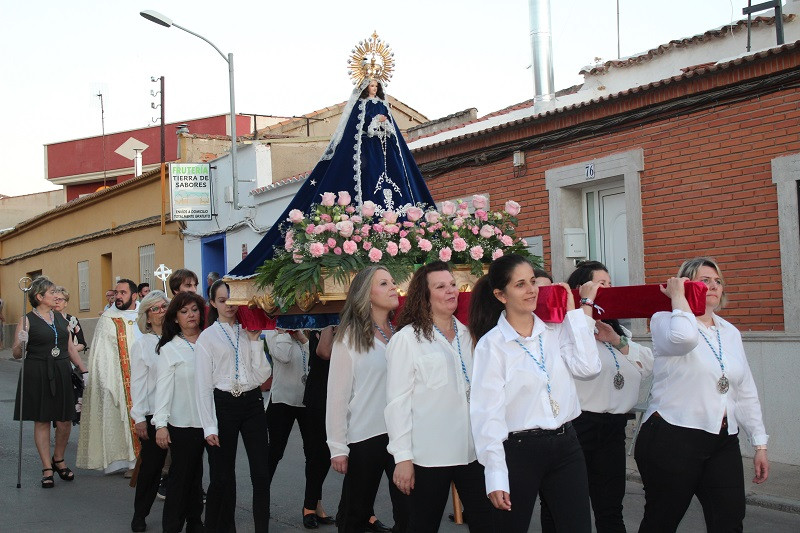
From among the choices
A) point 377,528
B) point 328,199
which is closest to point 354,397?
point 328,199

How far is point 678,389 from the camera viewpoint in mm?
4820

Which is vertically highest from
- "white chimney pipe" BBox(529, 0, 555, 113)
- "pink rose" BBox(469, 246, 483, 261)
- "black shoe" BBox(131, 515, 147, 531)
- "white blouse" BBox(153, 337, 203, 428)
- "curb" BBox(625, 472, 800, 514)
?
"white chimney pipe" BBox(529, 0, 555, 113)

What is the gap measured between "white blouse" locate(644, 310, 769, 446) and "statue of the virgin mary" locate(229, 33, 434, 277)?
264 centimetres

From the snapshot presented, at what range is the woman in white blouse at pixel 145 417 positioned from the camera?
7.22 metres

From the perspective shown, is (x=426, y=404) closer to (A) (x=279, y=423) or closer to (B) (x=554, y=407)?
(B) (x=554, y=407)

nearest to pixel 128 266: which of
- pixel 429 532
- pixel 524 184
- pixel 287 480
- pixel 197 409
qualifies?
pixel 524 184

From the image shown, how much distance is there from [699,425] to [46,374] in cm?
666

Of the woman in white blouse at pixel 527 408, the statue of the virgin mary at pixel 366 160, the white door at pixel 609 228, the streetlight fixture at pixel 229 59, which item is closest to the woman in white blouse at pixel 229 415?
the statue of the virgin mary at pixel 366 160

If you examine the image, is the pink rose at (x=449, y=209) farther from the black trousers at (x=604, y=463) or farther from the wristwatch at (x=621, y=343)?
the black trousers at (x=604, y=463)

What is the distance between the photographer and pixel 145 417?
729 cm

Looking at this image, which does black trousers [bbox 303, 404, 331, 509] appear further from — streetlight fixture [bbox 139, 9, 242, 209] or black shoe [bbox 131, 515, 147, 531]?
streetlight fixture [bbox 139, 9, 242, 209]

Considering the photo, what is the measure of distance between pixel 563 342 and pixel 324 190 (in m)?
2.88

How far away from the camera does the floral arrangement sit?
6145 mm

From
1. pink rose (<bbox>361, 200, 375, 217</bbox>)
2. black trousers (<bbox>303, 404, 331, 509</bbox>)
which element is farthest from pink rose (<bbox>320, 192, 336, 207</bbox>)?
black trousers (<bbox>303, 404, 331, 509</bbox>)
